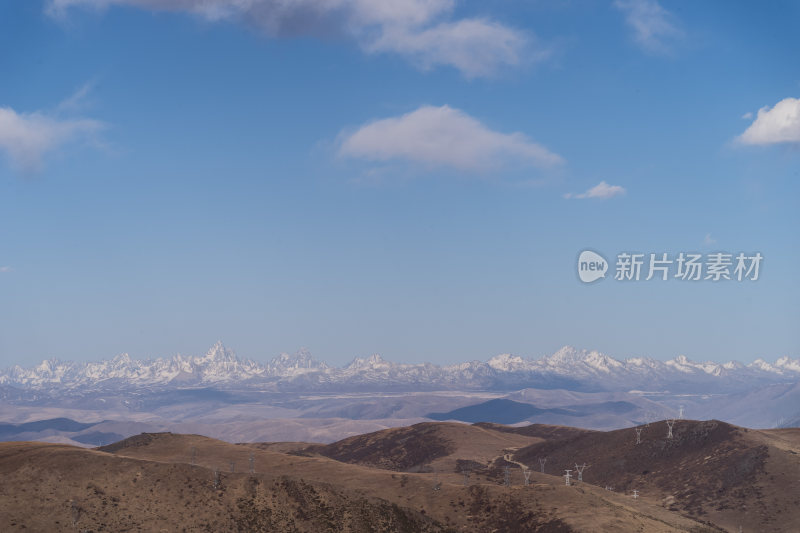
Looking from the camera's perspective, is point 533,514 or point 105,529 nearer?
point 105,529

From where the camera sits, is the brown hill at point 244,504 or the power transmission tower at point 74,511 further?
the brown hill at point 244,504

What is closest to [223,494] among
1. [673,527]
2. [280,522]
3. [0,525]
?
[280,522]

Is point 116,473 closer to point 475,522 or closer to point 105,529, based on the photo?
point 105,529

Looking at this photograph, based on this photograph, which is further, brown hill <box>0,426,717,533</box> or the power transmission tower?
brown hill <box>0,426,717,533</box>

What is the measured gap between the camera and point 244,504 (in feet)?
448

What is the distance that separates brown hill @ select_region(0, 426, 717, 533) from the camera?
12888 centimetres

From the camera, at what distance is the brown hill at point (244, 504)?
129 metres

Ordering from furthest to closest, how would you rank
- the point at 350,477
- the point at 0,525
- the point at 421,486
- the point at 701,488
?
the point at 701,488 < the point at 350,477 < the point at 421,486 < the point at 0,525

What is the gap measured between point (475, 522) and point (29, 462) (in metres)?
82.3

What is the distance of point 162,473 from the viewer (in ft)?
474

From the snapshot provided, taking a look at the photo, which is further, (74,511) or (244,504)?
(244,504)

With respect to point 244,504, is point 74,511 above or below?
below

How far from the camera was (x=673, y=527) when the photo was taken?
146250 mm

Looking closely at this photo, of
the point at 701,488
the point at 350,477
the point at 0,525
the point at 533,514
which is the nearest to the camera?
the point at 0,525
